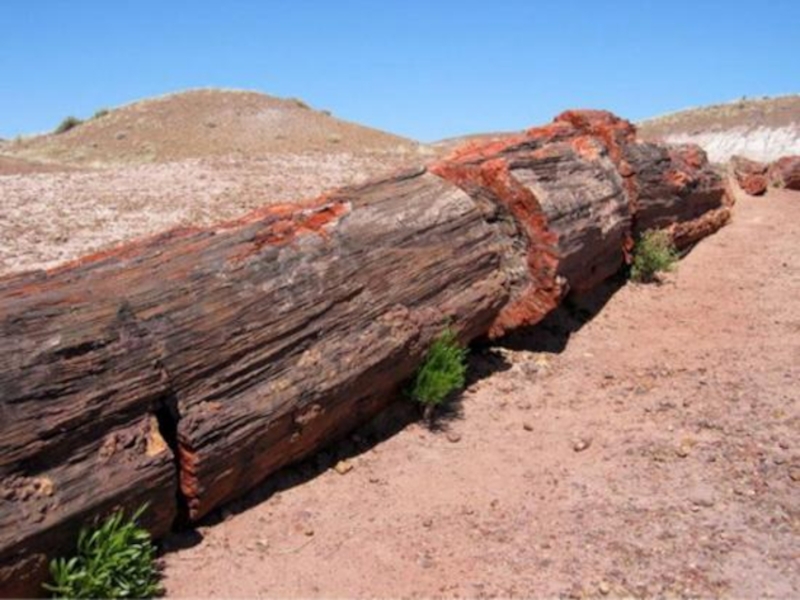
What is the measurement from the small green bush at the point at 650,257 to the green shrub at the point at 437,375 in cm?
360

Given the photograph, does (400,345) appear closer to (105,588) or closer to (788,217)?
(105,588)

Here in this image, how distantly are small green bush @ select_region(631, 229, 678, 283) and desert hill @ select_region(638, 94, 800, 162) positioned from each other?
27.8 metres

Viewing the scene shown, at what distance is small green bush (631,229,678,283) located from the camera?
8289 mm

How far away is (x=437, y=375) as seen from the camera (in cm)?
522

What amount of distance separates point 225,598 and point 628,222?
5652 mm

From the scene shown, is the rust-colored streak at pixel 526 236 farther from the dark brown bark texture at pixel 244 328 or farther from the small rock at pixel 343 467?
the small rock at pixel 343 467

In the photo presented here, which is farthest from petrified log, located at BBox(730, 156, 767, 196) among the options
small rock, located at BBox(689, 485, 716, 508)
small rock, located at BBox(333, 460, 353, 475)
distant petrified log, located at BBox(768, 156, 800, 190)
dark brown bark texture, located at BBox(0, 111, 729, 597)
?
small rock, located at BBox(333, 460, 353, 475)

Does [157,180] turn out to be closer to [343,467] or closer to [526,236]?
[526,236]

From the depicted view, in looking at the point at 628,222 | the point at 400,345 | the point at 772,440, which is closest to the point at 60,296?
the point at 400,345

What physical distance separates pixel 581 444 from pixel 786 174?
31.7 feet

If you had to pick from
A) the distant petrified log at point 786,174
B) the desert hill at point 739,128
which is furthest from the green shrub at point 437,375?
the desert hill at point 739,128

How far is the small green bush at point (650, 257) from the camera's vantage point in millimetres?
8289

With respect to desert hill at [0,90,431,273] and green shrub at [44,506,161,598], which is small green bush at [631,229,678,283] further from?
green shrub at [44,506,161,598]

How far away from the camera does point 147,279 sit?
4117mm
